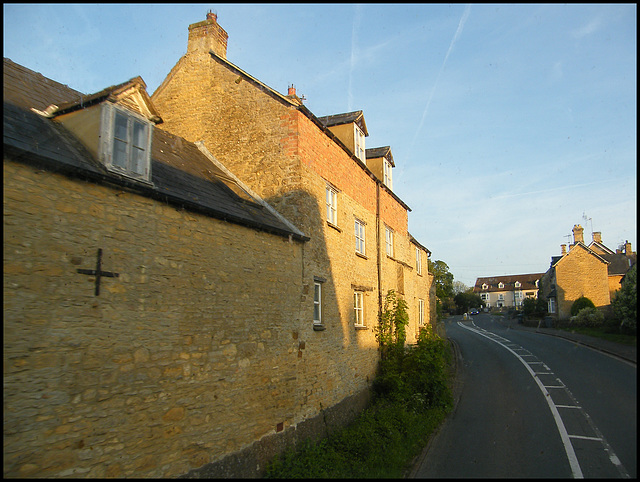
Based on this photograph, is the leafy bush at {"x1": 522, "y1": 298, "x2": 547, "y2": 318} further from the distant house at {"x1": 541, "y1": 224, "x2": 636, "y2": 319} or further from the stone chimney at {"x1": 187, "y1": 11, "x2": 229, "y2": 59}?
the stone chimney at {"x1": 187, "y1": 11, "x2": 229, "y2": 59}

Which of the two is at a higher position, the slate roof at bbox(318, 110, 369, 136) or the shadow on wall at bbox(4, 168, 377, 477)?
the slate roof at bbox(318, 110, 369, 136)

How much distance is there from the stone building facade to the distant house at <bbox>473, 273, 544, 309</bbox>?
107663mm

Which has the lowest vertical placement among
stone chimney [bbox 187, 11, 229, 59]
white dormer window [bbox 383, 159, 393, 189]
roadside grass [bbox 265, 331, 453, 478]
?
roadside grass [bbox 265, 331, 453, 478]

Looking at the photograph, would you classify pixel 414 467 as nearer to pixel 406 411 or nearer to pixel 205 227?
pixel 406 411

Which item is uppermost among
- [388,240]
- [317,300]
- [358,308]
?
[388,240]

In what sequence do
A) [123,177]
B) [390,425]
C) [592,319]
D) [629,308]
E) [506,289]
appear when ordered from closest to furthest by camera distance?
[629,308] → [123,177] → [390,425] → [592,319] → [506,289]

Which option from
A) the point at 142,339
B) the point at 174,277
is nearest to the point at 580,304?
the point at 174,277

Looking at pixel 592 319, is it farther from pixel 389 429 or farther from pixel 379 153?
pixel 379 153

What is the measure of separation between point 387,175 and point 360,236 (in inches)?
214

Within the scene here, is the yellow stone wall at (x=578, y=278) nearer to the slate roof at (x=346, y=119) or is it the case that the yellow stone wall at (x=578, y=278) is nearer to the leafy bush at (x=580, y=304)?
the leafy bush at (x=580, y=304)

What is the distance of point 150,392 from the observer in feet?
20.8

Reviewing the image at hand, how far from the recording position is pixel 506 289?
118 metres

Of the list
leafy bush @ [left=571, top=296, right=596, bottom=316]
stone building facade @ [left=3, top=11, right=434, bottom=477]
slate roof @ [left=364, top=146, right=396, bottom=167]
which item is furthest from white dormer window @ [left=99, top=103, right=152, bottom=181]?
leafy bush @ [left=571, top=296, right=596, bottom=316]

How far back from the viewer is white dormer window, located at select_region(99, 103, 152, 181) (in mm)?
6727
